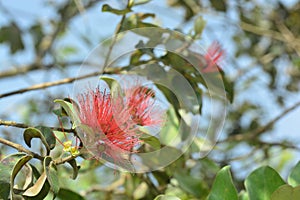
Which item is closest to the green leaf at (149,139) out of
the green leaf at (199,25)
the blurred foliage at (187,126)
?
the blurred foliage at (187,126)

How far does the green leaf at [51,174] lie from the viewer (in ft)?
2.56

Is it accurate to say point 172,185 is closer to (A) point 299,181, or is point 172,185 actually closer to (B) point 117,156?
(A) point 299,181

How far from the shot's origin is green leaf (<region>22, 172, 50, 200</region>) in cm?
79

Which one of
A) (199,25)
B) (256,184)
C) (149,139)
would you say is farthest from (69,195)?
(199,25)

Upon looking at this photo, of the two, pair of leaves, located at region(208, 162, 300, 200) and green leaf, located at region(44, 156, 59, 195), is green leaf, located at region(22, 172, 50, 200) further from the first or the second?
pair of leaves, located at region(208, 162, 300, 200)

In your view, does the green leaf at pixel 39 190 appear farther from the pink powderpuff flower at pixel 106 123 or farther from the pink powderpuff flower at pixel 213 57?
the pink powderpuff flower at pixel 213 57

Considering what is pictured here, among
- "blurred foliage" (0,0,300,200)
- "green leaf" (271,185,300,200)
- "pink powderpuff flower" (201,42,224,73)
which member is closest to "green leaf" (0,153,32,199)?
"blurred foliage" (0,0,300,200)

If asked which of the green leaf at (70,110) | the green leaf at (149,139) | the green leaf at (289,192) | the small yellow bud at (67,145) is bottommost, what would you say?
the green leaf at (289,192)

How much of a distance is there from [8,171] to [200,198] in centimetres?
57

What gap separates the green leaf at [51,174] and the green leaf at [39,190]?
0.02 meters

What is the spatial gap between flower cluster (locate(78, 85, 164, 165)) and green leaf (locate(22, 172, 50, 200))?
0.25 ft

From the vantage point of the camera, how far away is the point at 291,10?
106 inches

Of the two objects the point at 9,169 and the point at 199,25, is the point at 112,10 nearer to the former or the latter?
the point at 199,25

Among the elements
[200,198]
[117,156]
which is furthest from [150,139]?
[200,198]
